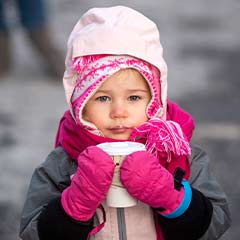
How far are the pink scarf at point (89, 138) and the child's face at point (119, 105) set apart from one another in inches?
1.5

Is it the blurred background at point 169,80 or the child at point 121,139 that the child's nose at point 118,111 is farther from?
the blurred background at point 169,80

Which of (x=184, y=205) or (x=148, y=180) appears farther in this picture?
(x=184, y=205)

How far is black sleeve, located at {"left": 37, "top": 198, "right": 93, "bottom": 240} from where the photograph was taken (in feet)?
9.52

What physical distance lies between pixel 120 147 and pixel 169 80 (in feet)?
16.2

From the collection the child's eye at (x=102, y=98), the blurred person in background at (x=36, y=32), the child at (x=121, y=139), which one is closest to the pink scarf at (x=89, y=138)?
the child at (x=121, y=139)

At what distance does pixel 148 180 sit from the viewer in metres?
2.82

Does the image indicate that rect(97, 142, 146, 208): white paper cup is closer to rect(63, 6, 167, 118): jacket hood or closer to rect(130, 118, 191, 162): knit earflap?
rect(130, 118, 191, 162): knit earflap

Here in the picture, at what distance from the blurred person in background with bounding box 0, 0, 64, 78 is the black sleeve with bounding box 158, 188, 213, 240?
4913 mm

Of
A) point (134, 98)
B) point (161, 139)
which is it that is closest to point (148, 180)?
point (161, 139)

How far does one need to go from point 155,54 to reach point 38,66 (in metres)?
5.28

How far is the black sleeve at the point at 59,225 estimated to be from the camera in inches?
114

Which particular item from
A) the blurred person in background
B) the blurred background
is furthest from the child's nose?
the blurred person in background

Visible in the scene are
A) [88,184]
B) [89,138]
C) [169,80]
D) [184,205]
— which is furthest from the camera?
[169,80]

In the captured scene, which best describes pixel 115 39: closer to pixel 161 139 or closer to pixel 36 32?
pixel 161 139
